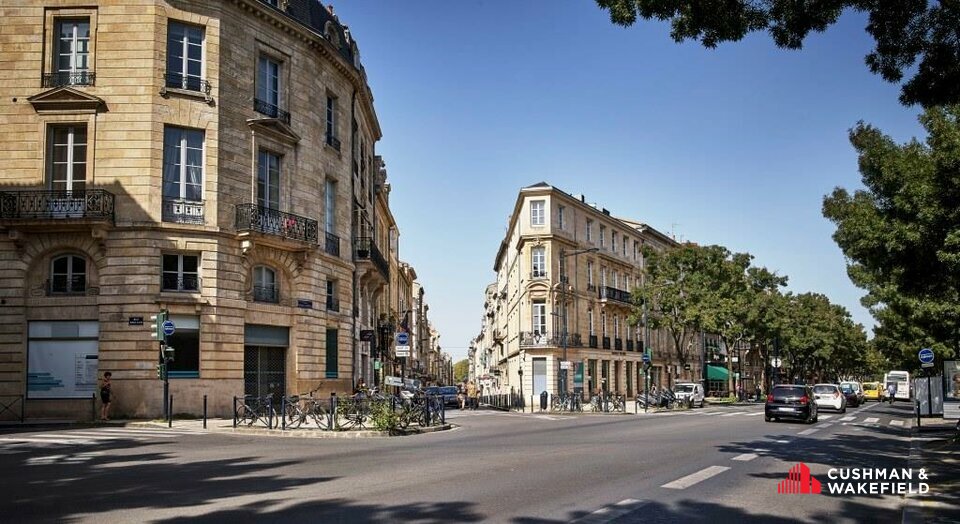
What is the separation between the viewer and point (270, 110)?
3095 cm

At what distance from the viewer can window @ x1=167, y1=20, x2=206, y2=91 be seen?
27828 mm

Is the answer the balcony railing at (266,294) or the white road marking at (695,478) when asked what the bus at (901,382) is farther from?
the white road marking at (695,478)

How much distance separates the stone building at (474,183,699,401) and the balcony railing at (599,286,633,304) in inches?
3.2

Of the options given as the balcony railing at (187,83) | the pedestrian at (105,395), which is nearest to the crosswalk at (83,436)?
the pedestrian at (105,395)

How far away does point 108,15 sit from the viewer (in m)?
27.2

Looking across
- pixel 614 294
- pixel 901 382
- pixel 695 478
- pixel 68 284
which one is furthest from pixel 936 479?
pixel 901 382

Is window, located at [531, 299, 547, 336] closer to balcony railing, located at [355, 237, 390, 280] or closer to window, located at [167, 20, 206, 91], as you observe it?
balcony railing, located at [355, 237, 390, 280]

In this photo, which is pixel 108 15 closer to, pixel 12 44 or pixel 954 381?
pixel 12 44

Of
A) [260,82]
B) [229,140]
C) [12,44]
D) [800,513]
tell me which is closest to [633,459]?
[800,513]

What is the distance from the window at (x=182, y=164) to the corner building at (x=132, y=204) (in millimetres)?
47

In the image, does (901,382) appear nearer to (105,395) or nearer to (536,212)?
(536,212)

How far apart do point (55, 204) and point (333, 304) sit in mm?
12032

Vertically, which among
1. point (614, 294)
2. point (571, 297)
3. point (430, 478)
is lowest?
point (430, 478)

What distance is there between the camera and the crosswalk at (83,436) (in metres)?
17.6
